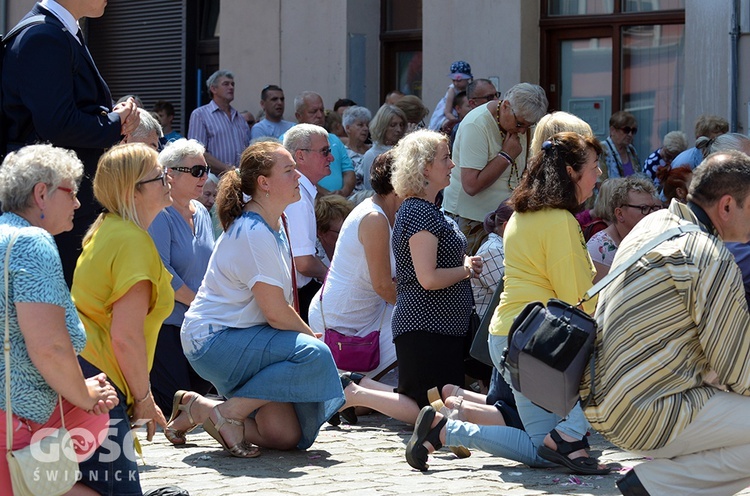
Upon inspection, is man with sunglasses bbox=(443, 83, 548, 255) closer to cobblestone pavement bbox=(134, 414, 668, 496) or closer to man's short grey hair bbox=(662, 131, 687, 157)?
A: cobblestone pavement bbox=(134, 414, 668, 496)

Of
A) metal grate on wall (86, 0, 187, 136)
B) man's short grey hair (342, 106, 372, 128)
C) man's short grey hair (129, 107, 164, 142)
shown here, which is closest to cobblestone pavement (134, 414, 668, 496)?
man's short grey hair (129, 107, 164, 142)

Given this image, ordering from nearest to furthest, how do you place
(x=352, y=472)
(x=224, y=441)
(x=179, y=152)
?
(x=352, y=472)
(x=224, y=441)
(x=179, y=152)

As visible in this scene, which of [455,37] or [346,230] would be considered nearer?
[346,230]

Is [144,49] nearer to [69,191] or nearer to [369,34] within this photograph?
[369,34]

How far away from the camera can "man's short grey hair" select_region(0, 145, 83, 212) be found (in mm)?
4523

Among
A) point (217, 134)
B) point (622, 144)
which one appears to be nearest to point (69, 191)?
point (622, 144)

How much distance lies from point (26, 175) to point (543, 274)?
107 inches

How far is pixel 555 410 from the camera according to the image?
5.06 m

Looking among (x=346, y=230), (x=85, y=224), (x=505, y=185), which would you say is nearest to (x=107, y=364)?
(x=85, y=224)

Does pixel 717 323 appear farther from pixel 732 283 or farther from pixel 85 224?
pixel 85 224

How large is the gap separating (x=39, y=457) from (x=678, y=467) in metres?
2.40

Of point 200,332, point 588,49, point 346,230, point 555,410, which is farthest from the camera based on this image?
point 588,49

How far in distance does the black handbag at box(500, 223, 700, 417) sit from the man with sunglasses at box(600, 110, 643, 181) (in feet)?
22.7

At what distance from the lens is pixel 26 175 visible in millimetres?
4523
